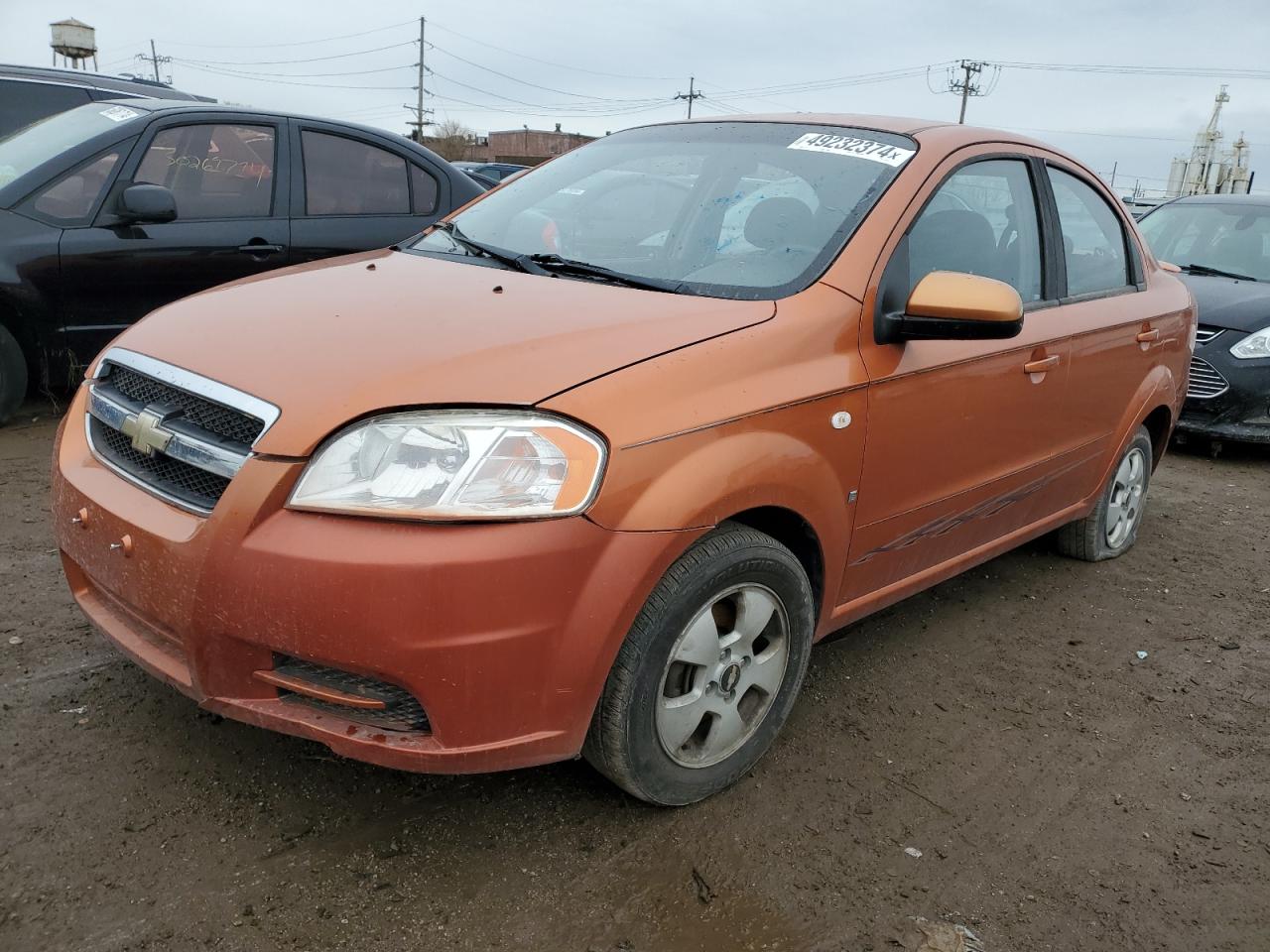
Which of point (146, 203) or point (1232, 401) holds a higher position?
point (146, 203)

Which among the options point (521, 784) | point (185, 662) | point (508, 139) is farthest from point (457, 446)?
point (508, 139)

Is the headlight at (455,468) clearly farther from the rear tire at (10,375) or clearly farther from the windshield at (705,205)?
the rear tire at (10,375)

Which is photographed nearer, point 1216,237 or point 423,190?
point 423,190

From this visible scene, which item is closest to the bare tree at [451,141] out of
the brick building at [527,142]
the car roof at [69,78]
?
the brick building at [527,142]

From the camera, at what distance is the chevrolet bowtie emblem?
7.00 ft

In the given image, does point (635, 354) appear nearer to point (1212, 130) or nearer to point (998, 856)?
point (998, 856)

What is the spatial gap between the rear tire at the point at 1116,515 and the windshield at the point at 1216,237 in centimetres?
355

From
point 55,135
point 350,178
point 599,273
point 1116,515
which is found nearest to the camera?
point 599,273

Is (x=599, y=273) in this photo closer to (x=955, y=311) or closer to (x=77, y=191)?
(x=955, y=311)

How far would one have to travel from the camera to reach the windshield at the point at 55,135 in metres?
4.98

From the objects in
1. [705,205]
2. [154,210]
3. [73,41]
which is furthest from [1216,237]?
[73,41]

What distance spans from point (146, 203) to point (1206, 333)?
20.9ft

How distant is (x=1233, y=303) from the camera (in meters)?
6.57

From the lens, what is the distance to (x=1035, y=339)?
10.4 ft
